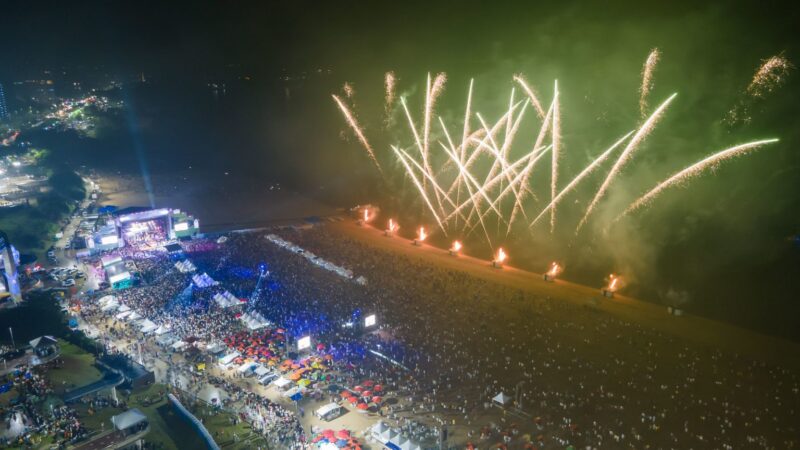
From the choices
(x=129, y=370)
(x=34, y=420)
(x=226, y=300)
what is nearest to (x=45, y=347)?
(x=129, y=370)

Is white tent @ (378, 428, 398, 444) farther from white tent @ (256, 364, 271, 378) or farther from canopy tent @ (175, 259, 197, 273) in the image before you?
canopy tent @ (175, 259, 197, 273)

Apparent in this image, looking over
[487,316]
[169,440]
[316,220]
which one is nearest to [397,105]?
[316,220]

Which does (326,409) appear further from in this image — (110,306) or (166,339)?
(110,306)

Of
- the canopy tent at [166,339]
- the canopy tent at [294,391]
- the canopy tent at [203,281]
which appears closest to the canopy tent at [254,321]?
the canopy tent at [166,339]

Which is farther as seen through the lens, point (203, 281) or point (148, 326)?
point (203, 281)

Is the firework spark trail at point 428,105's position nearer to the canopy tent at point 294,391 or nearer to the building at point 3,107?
the canopy tent at point 294,391

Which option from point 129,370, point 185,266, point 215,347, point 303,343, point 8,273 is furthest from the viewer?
point 185,266

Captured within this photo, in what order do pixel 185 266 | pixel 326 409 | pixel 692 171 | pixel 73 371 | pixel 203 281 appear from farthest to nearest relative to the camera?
1. pixel 692 171
2. pixel 185 266
3. pixel 203 281
4. pixel 73 371
5. pixel 326 409

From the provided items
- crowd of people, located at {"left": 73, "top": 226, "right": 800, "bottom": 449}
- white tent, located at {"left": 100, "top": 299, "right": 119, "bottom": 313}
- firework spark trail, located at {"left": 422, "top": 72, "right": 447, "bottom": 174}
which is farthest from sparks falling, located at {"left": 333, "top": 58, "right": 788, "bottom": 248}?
white tent, located at {"left": 100, "top": 299, "right": 119, "bottom": 313}
